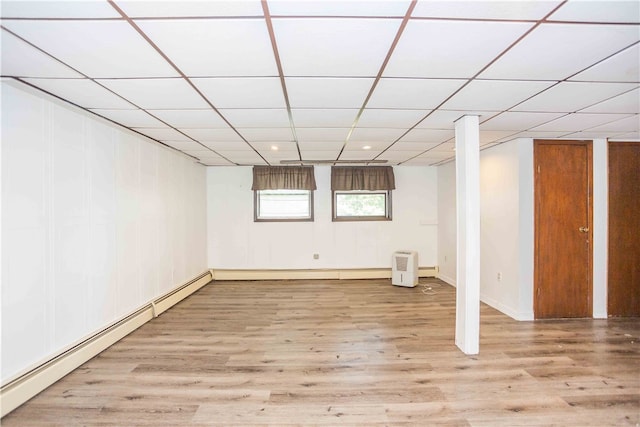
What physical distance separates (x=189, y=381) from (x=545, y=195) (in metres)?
4.49

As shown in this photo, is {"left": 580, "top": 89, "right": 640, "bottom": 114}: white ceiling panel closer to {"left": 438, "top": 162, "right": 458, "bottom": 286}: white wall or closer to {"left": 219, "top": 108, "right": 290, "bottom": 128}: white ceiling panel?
{"left": 438, "top": 162, "right": 458, "bottom": 286}: white wall

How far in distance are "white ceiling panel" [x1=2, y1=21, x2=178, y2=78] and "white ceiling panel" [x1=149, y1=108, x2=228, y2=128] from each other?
2.31 feet

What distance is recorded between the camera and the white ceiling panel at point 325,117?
2.60 meters

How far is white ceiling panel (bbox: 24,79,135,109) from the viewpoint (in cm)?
201

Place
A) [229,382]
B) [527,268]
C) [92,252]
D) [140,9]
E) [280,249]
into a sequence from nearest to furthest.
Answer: [140,9] → [229,382] → [92,252] → [527,268] → [280,249]

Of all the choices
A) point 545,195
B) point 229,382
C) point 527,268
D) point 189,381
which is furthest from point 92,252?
point 545,195

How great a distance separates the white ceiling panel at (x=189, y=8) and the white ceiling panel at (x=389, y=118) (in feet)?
4.84

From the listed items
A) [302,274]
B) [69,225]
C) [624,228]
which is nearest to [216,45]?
[69,225]

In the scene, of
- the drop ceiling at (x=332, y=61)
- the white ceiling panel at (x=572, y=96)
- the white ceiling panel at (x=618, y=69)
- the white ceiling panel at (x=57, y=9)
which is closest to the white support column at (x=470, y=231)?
the drop ceiling at (x=332, y=61)

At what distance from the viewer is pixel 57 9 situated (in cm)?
129

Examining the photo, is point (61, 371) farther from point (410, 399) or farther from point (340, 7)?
point (340, 7)

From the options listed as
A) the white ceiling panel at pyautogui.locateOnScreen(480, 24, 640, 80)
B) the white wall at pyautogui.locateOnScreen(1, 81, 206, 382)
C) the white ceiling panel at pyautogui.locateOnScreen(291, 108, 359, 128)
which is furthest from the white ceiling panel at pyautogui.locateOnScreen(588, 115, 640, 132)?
the white wall at pyautogui.locateOnScreen(1, 81, 206, 382)

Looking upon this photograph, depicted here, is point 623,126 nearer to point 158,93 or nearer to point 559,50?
point 559,50

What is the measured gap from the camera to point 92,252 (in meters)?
2.77
